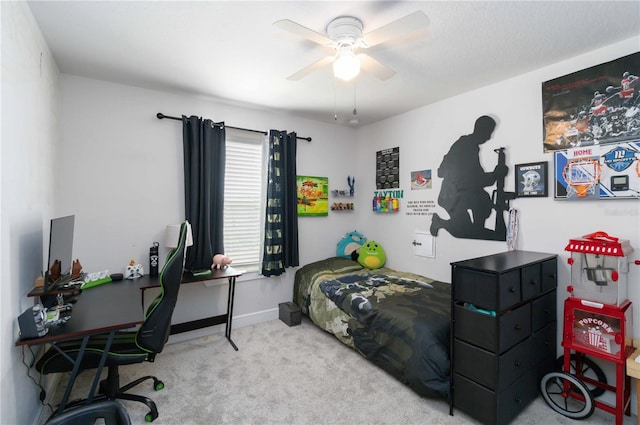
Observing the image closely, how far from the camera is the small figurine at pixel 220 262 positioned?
307 cm

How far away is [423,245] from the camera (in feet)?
11.1

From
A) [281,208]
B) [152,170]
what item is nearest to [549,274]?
[281,208]

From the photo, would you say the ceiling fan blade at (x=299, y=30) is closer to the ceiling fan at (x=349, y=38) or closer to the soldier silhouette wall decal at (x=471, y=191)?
the ceiling fan at (x=349, y=38)

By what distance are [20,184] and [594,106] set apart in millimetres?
3732

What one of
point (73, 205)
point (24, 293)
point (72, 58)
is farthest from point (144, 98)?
point (24, 293)

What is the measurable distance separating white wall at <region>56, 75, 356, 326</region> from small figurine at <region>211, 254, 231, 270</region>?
1.08 ft

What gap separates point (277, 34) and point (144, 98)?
1703 millimetres

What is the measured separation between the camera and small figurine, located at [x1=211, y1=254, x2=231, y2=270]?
307cm

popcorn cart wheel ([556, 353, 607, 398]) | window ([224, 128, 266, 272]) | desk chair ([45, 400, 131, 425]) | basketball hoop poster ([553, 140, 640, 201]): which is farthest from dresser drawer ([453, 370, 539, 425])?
window ([224, 128, 266, 272])

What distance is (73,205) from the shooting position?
2.64m

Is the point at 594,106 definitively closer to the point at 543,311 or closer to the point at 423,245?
the point at 543,311

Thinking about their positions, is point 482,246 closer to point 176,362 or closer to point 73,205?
point 176,362

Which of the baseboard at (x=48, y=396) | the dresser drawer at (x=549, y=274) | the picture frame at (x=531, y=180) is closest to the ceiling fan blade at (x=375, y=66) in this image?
the picture frame at (x=531, y=180)

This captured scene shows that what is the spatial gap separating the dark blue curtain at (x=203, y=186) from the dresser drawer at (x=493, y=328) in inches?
94.6
